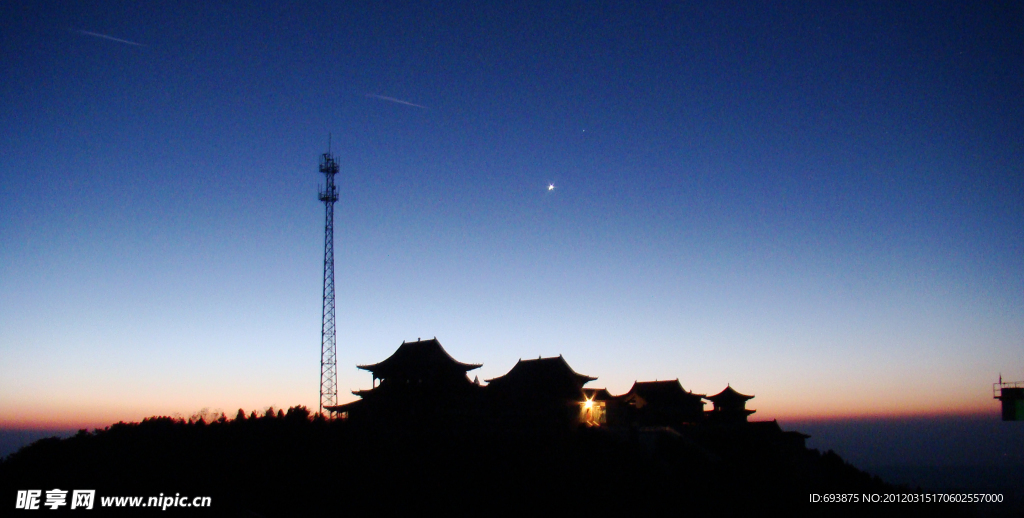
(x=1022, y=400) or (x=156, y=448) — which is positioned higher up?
(x=1022, y=400)

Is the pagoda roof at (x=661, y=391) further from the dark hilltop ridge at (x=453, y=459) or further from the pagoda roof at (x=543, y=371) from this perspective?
the pagoda roof at (x=543, y=371)

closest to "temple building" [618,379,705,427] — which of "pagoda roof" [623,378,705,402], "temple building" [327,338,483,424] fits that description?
"pagoda roof" [623,378,705,402]

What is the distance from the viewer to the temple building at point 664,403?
64125mm

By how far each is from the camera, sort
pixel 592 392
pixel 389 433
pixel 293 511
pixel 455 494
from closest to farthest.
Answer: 1. pixel 293 511
2. pixel 455 494
3. pixel 389 433
4. pixel 592 392

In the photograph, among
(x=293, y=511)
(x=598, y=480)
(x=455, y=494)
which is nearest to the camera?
(x=293, y=511)

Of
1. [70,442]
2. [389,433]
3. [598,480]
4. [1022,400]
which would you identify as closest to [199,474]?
[389,433]

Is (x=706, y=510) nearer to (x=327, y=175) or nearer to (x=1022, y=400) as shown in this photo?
(x=1022, y=400)

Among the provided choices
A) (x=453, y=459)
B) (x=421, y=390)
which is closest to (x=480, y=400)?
(x=421, y=390)

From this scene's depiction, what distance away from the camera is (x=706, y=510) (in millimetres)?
33938

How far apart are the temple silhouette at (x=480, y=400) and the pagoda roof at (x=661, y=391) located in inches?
548

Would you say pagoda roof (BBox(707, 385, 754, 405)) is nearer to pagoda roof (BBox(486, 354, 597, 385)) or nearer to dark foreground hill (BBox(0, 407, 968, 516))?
dark foreground hill (BBox(0, 407, 968, 516))

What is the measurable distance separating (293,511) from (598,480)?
17.0 meters

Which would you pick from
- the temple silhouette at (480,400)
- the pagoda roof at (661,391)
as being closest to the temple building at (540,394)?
the temple silhouette at (480,400)

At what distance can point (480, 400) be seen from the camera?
4800cm
